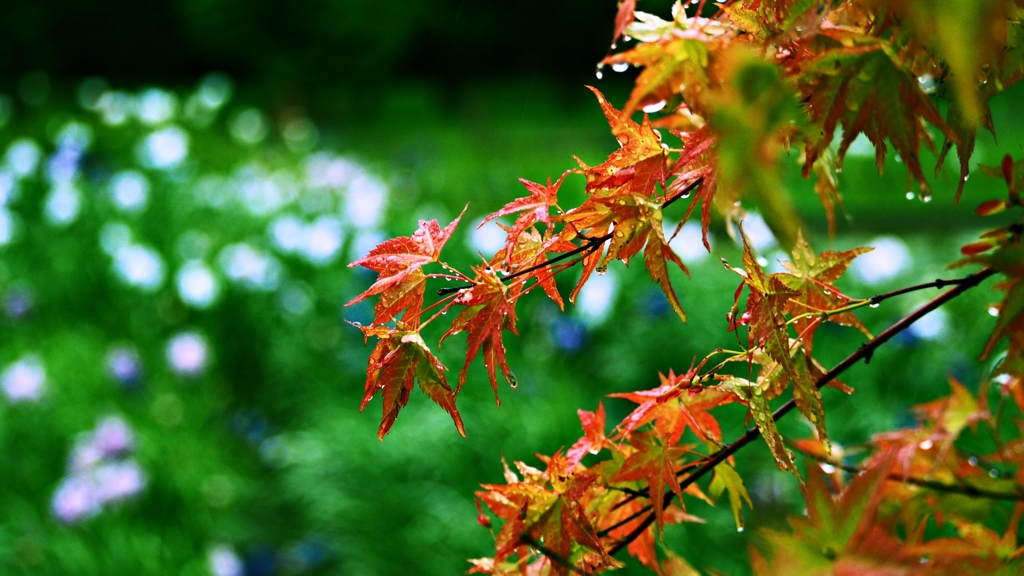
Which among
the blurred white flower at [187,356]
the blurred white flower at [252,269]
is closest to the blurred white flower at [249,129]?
the blurred white flower at [252,269]

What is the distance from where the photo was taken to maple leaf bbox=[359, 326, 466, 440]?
25.2 inches

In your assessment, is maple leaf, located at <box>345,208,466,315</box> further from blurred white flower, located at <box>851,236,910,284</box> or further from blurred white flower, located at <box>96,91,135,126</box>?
blurred white flower, located at <box>96,91,135,126</box>

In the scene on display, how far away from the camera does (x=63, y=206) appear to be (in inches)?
133

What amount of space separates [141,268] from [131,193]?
1.91 feet

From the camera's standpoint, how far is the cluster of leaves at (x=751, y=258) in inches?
17.7

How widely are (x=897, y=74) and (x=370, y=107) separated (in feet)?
32.8

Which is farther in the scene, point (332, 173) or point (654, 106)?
point (332, 173)

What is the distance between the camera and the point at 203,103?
4.45 meters

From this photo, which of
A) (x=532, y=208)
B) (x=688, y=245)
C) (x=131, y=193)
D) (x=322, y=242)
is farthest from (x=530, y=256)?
(x=131, y=193)

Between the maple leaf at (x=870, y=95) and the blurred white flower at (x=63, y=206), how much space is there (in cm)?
335

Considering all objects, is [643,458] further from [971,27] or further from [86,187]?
[86,187]

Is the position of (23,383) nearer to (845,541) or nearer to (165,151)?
(165,151)

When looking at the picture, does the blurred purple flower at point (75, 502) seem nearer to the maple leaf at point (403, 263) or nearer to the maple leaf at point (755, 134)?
the maple leaf at point (403, 263)

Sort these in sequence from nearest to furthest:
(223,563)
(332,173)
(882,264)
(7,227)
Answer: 1. (223,563)
2. (882,264)
3. (7,227)
4. (332,173)
